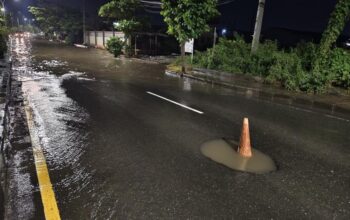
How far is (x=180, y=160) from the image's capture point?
530 cm

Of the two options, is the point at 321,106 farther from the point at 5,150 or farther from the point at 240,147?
the point at 5,150

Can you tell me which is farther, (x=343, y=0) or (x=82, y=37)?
(x=82, y=37)

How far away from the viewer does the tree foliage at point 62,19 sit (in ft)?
166

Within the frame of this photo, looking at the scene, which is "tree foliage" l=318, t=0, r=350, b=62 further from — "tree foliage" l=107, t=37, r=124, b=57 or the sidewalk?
"tree foliage" l=107, t=37, r=124, b=57

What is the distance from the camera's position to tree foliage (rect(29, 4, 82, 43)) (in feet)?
166

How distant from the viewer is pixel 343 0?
459 inches

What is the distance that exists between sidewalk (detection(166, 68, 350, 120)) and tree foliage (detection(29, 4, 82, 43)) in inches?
1587

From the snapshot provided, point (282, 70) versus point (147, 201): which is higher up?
point (282, 70)

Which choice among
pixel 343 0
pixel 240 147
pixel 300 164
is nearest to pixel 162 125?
pixel 240 147

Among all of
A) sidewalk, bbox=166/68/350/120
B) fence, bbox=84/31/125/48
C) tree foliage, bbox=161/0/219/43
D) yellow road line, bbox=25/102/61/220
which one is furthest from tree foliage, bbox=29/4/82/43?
yellow road line, bbox=25/102/61/220

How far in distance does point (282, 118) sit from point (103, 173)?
5.65 meters

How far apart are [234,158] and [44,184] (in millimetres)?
3154

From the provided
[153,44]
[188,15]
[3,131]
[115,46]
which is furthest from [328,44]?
[153,44]

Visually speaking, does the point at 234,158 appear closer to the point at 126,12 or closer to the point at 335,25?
the point at 335,25
